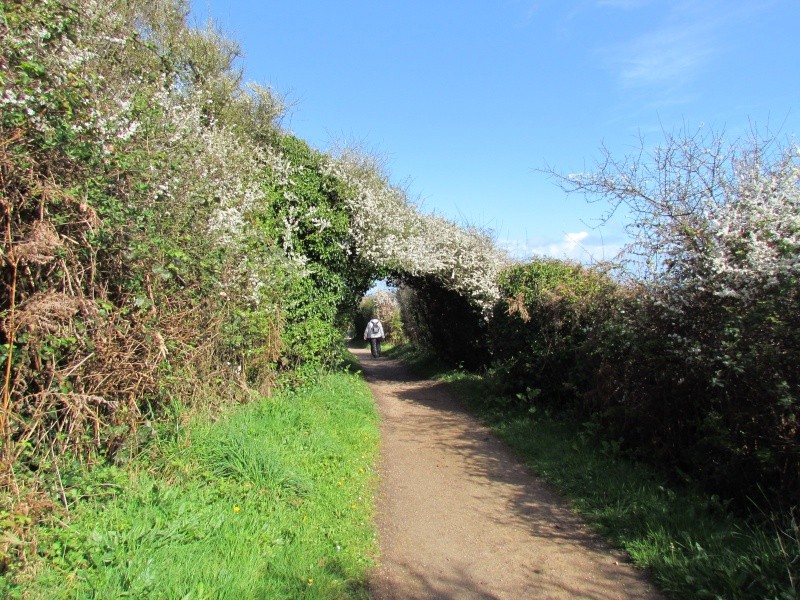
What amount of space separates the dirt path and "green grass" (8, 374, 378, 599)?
0.34m

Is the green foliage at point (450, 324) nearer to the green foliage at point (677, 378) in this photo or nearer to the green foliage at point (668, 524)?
the green foliage at point (677, 378)

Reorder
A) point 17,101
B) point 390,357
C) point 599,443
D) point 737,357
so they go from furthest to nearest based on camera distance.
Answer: point 390,357 < point 599,443 < point 737,357 < point 17,101

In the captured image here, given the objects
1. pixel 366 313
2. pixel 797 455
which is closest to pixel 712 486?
pixel 797 455

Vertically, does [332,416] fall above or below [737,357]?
below

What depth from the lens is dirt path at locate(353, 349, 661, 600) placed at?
383cm

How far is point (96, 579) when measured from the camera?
126 inches

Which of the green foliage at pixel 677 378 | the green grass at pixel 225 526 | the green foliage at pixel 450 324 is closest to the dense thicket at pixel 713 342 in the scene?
the green foliage at pixel 677 378

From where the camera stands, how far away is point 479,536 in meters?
4.69

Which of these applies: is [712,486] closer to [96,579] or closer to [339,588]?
[339,588]

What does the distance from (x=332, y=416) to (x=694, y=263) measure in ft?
17.4

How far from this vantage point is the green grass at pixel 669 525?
3531 mm

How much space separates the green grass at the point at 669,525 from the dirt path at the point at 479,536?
0.19 metres

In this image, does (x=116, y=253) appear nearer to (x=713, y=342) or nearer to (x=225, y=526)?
(x=225, y=526)

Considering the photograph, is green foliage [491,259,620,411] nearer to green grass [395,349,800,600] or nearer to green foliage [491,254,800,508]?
green foliage [491,254,800,508]
